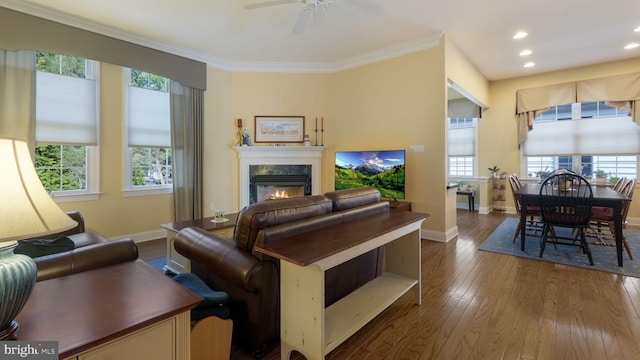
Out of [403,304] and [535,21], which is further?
[535,21]

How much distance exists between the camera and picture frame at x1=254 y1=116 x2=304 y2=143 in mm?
5172

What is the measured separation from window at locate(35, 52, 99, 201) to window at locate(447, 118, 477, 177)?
702 centimetres

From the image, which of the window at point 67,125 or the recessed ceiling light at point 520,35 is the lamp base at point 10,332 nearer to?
the window at point 67,125

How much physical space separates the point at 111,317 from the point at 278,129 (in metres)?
4.48

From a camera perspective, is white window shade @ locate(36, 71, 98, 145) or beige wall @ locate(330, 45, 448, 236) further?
beige wall @ locate(330, 45, 448, 236)

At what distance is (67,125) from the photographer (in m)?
3.52

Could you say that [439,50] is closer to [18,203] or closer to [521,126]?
[521,126]

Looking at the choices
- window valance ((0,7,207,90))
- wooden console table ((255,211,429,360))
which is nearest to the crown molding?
window valance ((0,7,207,90))

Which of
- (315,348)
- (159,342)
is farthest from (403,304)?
(159,342)

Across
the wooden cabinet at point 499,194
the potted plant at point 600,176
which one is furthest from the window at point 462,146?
the potted plant at point 600,176

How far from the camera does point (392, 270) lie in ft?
8.00

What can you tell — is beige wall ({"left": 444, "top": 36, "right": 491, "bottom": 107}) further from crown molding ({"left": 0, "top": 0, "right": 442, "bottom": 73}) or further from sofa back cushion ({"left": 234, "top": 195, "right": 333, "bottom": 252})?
sofa back cushion ({"left": 234, "top": 195, "right": 333, "bottom": 252})

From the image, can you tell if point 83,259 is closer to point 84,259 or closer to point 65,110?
point 84,259

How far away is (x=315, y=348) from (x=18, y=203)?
134 cm
